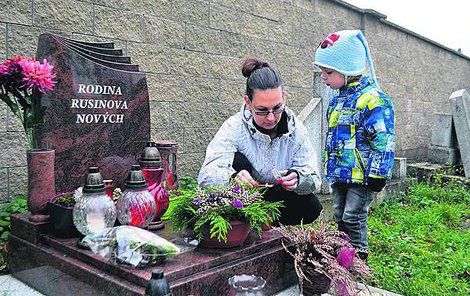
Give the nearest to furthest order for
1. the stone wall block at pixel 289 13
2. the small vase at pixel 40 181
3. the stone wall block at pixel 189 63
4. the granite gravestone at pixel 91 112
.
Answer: the small vase at pixel 40 181 < the granite gravestone at pixel 91 112 < the stone wall block at pixel 189 63 < the stone wall block at pixel 289 13

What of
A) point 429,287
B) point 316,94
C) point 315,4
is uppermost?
point 315,4

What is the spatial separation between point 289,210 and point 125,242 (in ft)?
3.83

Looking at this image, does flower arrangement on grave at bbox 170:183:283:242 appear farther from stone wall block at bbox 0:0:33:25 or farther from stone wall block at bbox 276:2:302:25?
stone wall block at bbox 276:2:302:25

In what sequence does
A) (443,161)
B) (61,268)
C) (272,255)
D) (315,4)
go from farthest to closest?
(443,161) → (315,4) → (272,255) → (61,268)

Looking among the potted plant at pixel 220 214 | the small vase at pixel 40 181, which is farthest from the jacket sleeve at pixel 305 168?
the small vase at pixel 40 181

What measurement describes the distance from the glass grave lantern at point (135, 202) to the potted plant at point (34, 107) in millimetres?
394

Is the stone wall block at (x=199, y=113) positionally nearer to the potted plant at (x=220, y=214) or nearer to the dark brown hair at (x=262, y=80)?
the dark brown hair at (x=262, y=80)

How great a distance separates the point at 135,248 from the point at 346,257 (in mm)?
935

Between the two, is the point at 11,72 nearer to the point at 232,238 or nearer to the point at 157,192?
the point at 157,192

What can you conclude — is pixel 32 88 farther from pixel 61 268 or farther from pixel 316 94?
pixel 316 94

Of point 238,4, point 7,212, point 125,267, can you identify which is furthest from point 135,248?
point 238,4

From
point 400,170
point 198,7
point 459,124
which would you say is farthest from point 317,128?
point 459,124

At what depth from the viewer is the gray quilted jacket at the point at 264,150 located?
8.17 ft

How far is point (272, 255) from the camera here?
2.19 m
